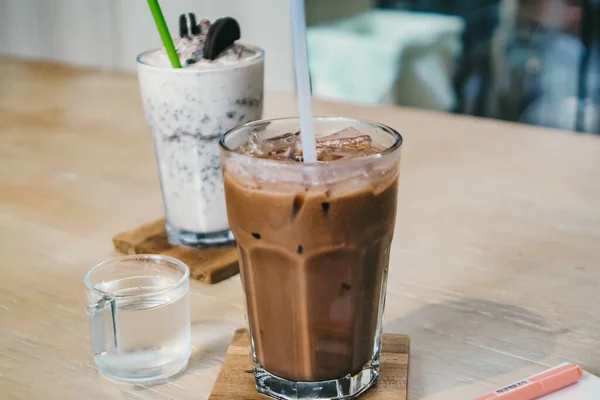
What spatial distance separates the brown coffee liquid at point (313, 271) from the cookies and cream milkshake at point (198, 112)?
310mm

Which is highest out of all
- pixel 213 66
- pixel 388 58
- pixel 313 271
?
pixel 213 66

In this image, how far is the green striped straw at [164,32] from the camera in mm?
901

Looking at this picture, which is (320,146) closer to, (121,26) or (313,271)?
(313,271)

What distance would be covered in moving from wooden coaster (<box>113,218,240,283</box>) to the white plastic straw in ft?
1.11

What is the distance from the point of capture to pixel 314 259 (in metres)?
0.63

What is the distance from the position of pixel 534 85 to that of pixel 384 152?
92.5 inches

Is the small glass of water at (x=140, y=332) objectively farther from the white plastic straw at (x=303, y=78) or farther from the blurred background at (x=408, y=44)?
the blurred background at (x=408, y=44)

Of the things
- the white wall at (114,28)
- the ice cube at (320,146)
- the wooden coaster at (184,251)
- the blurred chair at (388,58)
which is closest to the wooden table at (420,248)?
the wooden coaster at (184,251)

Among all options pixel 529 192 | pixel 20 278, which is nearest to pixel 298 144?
pixel 20 278

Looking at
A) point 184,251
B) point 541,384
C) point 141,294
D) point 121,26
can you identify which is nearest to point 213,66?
point 184,251

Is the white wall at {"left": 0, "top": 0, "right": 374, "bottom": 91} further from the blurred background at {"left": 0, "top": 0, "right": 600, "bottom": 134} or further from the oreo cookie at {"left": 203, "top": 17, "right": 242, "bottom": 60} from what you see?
the oreo cookie at {"left": 203, "top": 17, "right": 242, "bottom": 60}

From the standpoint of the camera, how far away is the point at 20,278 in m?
0.93

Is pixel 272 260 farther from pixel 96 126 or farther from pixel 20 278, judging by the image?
pixel 96 126

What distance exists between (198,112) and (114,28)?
2.30 meters
